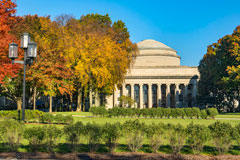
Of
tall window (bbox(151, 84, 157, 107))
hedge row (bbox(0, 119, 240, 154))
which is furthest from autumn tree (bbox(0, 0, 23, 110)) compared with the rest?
tall window (bbox(151, 84, 157, 107))

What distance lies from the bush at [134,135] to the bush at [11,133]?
475 cm

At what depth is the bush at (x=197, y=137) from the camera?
1202 cm

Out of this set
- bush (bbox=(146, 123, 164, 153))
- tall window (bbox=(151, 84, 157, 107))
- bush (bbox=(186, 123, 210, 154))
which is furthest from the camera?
tall window (bbox=(151, 84, 157, 107))

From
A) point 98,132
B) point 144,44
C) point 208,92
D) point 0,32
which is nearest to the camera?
point 98,132

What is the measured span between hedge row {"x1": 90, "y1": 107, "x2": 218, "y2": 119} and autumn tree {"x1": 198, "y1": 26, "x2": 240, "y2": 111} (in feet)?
44.4

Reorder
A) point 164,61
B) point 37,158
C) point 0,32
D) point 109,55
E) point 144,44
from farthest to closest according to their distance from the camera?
point 144,44 → point 164,61 → point 109,55 → point 0,32 → point 37,158

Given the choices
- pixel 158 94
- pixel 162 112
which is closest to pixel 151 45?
pixel 158 94

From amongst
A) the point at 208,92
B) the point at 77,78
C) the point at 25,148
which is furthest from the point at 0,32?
the point at 208,92

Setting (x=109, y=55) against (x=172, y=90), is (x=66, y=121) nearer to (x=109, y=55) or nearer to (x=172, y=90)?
(x=109, y=55)

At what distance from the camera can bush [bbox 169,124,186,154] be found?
12172 millimetres

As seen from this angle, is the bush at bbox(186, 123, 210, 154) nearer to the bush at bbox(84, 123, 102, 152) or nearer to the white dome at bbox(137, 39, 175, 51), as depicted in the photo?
the bush at bbox(84, 123, 102, 152)

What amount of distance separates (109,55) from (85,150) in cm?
3009

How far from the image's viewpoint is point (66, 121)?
2325cm

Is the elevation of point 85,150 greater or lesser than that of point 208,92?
lesser
